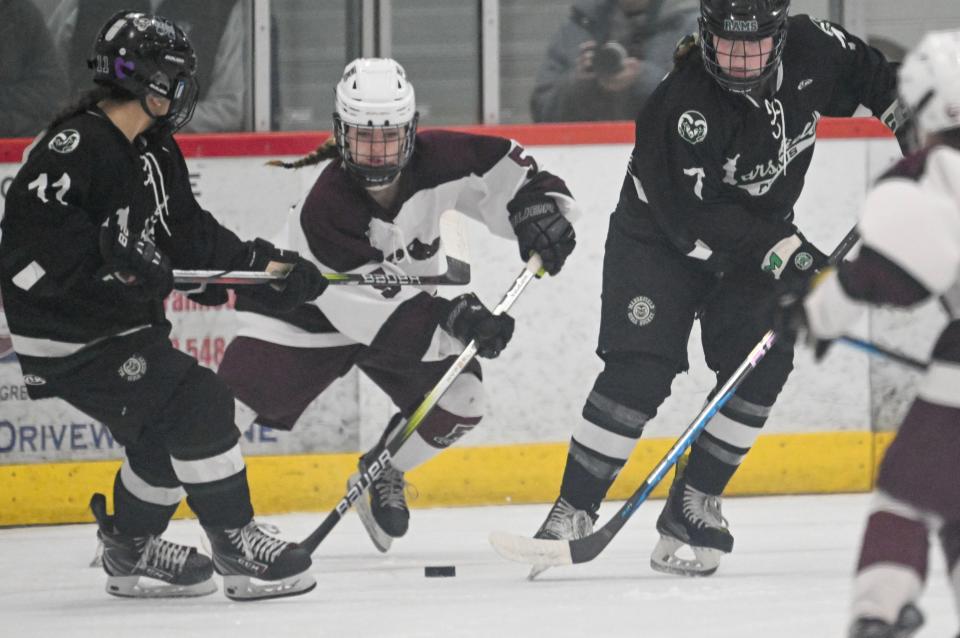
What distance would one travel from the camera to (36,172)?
2631 millimetres

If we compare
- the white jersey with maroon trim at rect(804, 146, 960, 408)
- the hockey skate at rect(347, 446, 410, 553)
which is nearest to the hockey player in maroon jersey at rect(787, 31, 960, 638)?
the white jersey with maroon trim at rect(804, 146, 960, 408)

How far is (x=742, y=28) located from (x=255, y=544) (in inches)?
51.4

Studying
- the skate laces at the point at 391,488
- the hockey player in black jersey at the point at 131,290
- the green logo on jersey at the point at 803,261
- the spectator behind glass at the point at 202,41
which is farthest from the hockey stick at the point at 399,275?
the spectator behind glass at the point at 202,41

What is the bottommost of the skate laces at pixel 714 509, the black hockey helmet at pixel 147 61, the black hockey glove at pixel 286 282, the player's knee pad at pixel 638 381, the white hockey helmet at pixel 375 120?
the skate laces at pixel 714 509

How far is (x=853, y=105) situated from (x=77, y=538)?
212cm

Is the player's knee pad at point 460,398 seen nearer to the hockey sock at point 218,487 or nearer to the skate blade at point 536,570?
the skate blade at point 536,570

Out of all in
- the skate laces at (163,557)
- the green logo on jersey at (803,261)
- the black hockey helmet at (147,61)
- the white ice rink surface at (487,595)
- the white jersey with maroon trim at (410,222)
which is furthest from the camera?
the white jersey with maroon trim at (410,222)

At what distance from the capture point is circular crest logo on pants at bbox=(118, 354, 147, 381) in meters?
2.76

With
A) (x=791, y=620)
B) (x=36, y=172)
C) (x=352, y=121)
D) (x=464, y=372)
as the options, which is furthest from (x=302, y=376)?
(x=791, y=620)

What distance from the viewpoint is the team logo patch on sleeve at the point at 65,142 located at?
2.66m

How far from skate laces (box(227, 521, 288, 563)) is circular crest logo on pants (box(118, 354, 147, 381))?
0.34 metres

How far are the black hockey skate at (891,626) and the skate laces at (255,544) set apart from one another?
133 centimetres

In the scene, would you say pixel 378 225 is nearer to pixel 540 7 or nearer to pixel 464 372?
pixel 464 372

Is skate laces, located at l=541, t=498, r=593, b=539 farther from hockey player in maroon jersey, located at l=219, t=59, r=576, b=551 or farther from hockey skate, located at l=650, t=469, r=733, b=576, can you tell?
hockey player in maroon jersey, located at l=219, t=59, r=576, b=551
